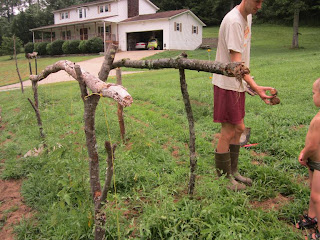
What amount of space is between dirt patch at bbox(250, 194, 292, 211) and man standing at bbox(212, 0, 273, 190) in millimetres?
250

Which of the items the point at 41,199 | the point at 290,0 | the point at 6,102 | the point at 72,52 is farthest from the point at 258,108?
the point at 72,52

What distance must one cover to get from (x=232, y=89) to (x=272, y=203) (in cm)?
127

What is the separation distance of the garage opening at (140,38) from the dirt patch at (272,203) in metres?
27.7

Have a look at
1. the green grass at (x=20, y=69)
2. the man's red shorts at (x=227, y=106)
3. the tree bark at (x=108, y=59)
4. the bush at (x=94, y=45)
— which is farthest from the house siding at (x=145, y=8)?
the tree bark at (x=108, y=59)

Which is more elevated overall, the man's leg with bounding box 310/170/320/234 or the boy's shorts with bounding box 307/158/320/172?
the boy's shorts with bounding box 307/158/320/172

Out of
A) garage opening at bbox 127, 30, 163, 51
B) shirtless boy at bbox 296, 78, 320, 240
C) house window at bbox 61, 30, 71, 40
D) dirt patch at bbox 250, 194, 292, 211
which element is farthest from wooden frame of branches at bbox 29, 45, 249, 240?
house window at bbox 61, 30, 71, 40

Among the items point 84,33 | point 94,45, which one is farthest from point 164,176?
point 84,33

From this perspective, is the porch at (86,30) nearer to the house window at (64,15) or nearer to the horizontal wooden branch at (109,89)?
the house window at (64,15)

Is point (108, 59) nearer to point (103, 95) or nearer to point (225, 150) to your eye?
point (103, 95)

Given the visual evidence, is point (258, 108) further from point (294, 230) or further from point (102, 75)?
point (102, 75)

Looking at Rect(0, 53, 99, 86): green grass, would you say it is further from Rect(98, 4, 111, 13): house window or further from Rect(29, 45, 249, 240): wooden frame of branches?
Rect(29, 45, 249, 240): wooden frame of branches

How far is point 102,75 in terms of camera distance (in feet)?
8.38

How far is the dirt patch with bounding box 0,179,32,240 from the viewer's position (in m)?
2.71

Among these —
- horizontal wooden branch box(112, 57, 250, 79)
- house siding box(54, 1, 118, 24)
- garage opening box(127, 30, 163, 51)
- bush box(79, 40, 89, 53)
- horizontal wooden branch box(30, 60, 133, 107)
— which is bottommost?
horizontal wooden branch box(30, 60, 133, 107)
